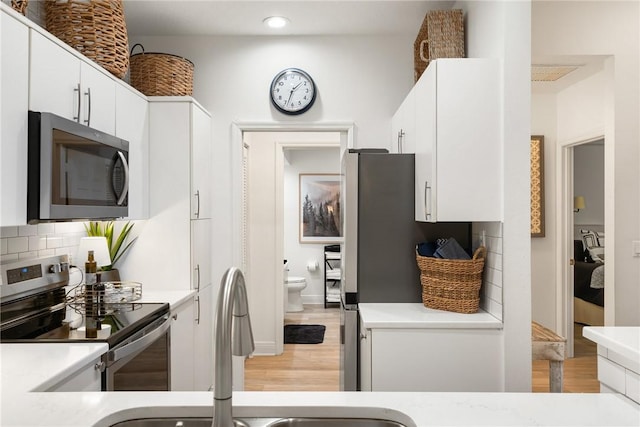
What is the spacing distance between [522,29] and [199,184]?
2096 mm

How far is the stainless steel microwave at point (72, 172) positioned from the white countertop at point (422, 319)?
137 cm

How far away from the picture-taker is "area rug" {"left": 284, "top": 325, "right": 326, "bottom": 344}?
4816 millimetres

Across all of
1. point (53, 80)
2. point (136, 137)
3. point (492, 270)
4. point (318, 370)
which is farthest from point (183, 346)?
point (492, 270)

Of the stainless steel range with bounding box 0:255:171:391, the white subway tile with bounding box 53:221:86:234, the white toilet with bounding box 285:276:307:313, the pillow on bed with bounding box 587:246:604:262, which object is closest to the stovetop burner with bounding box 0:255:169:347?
the stainless steel range with bounding box 0:255:171:391

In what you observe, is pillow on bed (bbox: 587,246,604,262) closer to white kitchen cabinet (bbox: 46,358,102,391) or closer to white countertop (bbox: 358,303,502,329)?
white countertop (bbox: 358,303,502,329)

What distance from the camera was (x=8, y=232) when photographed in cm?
218

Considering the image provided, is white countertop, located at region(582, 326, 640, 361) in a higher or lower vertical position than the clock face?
lower

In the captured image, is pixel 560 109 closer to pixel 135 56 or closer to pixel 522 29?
pixel 522 29

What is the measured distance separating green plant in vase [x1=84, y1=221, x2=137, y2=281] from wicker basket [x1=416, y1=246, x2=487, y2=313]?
6.05ft

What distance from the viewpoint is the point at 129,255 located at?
3.03 metres

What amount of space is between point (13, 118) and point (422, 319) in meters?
1.84

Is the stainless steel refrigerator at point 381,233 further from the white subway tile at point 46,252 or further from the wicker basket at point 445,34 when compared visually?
the white subway tile at point 46,252

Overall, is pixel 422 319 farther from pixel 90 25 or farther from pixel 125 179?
pixel 90 25

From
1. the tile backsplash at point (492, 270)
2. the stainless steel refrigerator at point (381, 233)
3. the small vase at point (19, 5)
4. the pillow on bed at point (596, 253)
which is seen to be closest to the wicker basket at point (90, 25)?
the small vase at point (19, 5)
